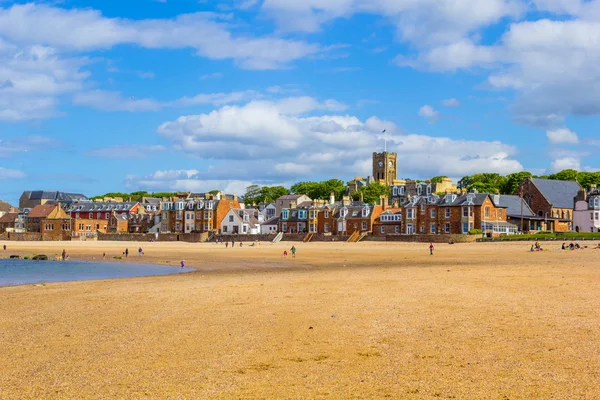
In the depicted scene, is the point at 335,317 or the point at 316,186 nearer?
the point at 335,317

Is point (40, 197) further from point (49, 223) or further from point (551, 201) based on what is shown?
point (551, 201)

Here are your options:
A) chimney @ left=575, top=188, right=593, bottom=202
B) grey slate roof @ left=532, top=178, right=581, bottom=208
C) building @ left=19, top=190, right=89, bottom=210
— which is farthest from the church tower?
chimney @ left=575, top=188, right=593, bottom=202

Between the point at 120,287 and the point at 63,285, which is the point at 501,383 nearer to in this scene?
the point at 120,287

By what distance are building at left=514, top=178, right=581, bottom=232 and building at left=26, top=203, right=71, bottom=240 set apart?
7259 centimetres

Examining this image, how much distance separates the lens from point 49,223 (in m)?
108

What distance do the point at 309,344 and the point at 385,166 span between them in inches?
6878

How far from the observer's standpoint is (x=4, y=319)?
55.6ft

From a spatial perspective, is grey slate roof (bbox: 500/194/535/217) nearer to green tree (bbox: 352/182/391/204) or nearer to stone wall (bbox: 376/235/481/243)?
stone wall (bbox: 376/235/481/243)

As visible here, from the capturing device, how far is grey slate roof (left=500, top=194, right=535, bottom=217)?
8331 cm

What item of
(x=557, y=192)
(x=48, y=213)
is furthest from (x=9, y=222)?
(x=557, y=192)

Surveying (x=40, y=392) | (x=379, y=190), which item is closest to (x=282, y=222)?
(x=379, y=190)

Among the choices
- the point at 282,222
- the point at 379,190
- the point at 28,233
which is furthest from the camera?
the point at 379,190

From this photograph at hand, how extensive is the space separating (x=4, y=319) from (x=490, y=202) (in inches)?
2699

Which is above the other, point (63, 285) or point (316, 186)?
point (316, 186)
